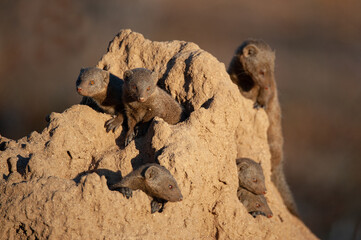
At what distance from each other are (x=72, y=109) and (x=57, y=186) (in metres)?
1.19

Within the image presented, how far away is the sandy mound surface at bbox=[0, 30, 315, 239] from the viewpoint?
3.55 meters

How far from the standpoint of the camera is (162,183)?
3854 millimetres

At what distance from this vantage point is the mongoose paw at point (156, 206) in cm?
386

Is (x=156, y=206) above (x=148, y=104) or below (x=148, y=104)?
below

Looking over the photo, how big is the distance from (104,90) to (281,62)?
992 cm

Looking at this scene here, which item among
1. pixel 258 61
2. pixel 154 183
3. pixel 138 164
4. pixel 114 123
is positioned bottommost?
pixel 154 183

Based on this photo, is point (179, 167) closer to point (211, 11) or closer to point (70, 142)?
point (70, 142)

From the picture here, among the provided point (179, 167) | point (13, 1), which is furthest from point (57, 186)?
point (13, 1)

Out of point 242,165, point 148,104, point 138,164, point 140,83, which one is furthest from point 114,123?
point 242,165

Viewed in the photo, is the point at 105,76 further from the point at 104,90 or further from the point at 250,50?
the point at 250,50

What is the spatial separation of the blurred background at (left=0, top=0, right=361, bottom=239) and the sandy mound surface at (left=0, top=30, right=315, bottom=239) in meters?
6.55

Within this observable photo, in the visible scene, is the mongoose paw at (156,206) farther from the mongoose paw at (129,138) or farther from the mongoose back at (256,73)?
the mongoose back at (256,73)

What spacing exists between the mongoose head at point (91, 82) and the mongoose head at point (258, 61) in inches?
87.9

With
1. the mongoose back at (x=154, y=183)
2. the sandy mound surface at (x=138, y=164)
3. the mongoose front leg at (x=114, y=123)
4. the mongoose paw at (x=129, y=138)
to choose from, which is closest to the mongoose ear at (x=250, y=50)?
the sandy mound surface at (x=138, y=164)
